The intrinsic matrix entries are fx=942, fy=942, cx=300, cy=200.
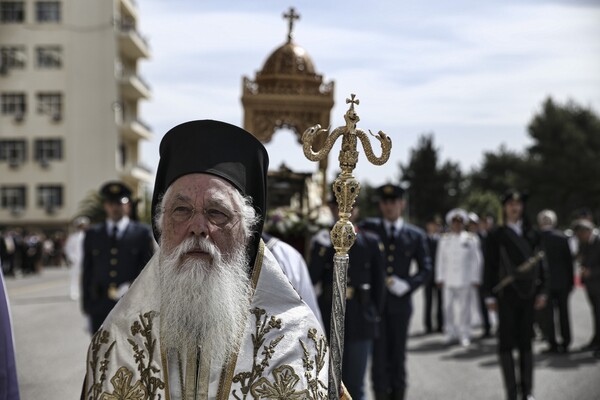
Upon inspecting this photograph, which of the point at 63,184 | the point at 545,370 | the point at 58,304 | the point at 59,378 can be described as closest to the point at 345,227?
the point at 59,378

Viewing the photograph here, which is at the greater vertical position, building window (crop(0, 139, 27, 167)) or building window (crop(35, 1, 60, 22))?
building window (crop(35, 1, 60, 22))

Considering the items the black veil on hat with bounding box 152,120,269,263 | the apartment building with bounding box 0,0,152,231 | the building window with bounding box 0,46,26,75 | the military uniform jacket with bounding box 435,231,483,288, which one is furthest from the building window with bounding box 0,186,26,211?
the black veil on hat with bounding box 152,120,269,263

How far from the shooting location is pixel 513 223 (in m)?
10.3

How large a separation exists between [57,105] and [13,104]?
10.6 ft

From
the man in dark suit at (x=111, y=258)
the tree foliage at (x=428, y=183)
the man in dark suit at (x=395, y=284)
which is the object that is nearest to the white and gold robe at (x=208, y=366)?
the man in dark suit at (x=395, y=284)

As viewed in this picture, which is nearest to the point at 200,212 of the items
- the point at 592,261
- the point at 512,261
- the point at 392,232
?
the point at 392,232

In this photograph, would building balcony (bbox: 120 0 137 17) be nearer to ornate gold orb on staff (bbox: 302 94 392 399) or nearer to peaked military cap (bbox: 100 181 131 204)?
peaked military cap (bbox: 100 181 131 204)

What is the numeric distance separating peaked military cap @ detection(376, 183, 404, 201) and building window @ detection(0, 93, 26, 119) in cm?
5380

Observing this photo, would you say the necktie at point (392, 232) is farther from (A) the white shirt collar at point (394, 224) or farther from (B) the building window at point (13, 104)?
(B) the building window at point (13, 104)

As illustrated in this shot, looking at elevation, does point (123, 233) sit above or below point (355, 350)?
above

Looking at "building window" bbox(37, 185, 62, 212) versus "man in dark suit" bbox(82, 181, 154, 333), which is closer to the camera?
"man in dark suit" bbox(82, 181, 154, 333)

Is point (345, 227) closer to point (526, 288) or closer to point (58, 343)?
point (526, 288)

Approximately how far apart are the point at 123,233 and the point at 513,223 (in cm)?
435

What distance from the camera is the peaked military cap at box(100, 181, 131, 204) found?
10.9 metres
